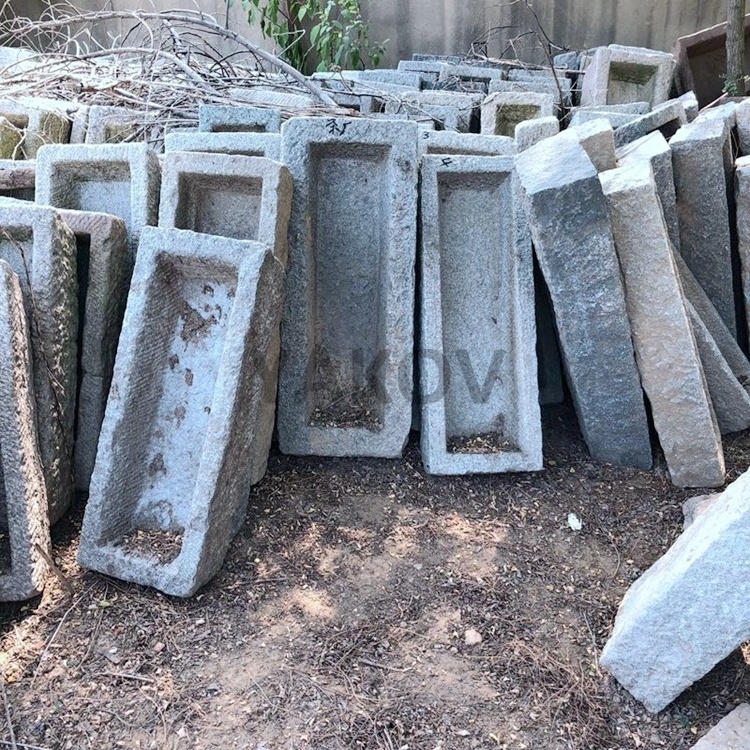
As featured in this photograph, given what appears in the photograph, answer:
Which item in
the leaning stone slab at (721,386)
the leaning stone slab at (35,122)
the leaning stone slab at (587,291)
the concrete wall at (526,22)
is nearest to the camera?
the leaning stone slab at (587,291)

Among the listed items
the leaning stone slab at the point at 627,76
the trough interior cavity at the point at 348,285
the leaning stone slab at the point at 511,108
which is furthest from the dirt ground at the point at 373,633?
the leaning stone slab at the point at 627,76

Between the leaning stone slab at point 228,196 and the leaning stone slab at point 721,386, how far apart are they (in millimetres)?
1602

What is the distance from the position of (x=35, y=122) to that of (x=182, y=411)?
2.34m

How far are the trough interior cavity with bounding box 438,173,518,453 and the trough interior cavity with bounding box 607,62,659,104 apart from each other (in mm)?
2728

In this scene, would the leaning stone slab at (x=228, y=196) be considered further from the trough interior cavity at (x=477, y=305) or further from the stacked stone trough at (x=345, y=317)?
the trough interior cavity at (x=477, y=305)

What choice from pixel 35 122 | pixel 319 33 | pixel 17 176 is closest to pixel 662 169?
pixel 17 176

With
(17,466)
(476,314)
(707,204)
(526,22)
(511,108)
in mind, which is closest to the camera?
(17,466)

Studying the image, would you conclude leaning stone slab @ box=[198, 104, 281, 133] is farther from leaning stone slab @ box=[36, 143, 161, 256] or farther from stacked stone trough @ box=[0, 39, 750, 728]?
leaning stone slab @ box=[36, 143, 161, 256]

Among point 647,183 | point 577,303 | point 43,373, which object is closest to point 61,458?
point 43,373

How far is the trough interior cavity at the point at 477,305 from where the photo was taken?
2.73 meters

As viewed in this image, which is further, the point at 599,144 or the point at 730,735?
the point at 599,144

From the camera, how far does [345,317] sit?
2785mm

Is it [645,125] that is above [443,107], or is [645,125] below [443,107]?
below

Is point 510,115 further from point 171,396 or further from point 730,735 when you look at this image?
point 730,735
